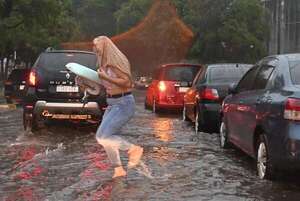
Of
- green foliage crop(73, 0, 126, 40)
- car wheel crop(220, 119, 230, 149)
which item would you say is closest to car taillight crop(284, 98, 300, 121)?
car wheel crop(220, 119, 230, 149)

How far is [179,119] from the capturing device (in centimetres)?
1706

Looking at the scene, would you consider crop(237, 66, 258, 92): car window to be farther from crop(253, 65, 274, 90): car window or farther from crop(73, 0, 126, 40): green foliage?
crop(73, 0, 126, 40): green foliage

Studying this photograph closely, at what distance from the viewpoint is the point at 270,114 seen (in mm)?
7633

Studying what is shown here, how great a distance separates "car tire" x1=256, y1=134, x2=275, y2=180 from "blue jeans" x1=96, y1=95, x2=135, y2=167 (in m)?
1.66

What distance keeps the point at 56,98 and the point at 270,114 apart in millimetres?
6363

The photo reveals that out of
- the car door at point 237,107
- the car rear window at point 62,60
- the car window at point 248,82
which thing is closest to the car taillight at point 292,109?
the car door at point 237,107

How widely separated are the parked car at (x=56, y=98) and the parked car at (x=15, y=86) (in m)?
11.9

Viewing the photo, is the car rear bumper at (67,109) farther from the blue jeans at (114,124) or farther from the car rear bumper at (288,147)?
the car rear bumper at (288,147)

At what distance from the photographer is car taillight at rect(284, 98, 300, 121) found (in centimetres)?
714

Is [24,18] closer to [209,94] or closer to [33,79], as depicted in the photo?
[33,79]

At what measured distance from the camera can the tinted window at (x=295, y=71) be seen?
25.3ft

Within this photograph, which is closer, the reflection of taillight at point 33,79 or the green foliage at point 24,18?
the reflection of taillight at point 33,79

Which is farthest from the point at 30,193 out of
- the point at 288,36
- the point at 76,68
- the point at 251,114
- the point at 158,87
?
the point at 288,36

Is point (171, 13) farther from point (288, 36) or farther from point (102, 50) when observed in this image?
point (102, 50)
